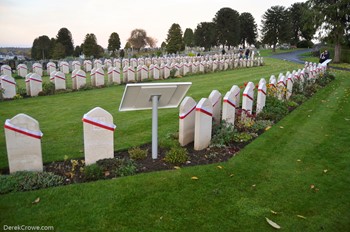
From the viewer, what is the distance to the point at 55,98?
1212cm

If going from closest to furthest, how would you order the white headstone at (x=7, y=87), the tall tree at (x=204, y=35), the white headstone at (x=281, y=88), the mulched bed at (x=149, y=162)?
the mulched bed at (x=149, y=162) < the white headstone at (x=281, y=88) < the white headstone at (x=7, y=87) < the tall tree at (x=204, y=35)

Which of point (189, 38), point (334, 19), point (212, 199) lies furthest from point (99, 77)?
point (189, 38)

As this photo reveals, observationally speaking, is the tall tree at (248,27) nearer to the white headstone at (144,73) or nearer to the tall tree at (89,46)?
the tall tree at (89,46)

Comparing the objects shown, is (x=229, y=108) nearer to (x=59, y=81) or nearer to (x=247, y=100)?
(x=247, y=100)

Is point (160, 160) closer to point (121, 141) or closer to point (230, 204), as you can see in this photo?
point (121, 141)

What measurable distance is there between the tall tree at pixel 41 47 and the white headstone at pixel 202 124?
144 ft

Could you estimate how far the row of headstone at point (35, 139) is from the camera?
4.50 m

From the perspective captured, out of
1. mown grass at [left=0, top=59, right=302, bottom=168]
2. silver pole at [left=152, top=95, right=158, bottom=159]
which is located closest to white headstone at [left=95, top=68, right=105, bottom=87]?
mown grass at [left=0, top=59, right=302, bottom=168]

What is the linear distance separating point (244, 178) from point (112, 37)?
168 feet

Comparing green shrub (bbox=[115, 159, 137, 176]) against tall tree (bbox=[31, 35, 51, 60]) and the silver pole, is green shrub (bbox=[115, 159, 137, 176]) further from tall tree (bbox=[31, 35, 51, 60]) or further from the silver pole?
tall tree (bbox=[31, 35, 51, 60])

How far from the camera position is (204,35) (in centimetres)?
7562

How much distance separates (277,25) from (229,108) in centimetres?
6380

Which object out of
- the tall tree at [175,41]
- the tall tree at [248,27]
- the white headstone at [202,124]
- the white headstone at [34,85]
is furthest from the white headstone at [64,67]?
the tall tree at [248,27]
